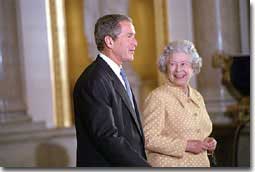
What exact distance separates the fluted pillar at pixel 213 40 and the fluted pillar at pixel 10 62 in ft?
3.65

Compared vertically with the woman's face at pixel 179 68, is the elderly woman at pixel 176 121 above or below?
below

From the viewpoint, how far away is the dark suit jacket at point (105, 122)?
1992 mm

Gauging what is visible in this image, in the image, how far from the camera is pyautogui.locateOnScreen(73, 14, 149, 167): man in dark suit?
1.99 metres

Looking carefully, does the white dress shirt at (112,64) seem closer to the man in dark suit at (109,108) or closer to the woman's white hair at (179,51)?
the man in dark suit at (109,108)

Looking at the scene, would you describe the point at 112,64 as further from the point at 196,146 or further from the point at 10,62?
the point at 10,62

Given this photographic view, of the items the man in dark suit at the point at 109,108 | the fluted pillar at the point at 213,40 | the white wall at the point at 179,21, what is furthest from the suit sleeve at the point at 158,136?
the white wall at the point at 179,21

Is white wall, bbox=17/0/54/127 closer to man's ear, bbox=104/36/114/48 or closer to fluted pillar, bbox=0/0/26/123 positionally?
fluted pillar, bbox=0/0/26/123

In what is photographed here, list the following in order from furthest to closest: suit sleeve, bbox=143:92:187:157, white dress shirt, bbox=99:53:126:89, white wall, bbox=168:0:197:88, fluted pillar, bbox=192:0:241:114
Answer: white wall, bbox=168:0:197:88, fluted pillar, bbox=192:0:241:114, suit sleeve, bbox=143:92:187:157, white dress shirt, bbox=99:53:126:89

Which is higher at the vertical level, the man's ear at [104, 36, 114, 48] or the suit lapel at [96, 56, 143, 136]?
the man's ear at [104, 36, 114, 48]

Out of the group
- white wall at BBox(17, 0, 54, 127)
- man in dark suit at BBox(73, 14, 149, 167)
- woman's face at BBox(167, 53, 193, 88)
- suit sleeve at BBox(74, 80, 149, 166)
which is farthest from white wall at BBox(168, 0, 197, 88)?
suit sleeve at BBox(74, 80, 149, 166)

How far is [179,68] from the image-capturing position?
89.0 inches

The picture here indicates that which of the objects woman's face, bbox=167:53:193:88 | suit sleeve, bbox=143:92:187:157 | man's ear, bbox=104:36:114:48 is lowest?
suit sleeve, bbox=143:92:187:157

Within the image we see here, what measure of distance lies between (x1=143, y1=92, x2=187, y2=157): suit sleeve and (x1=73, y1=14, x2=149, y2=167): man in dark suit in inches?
4.1

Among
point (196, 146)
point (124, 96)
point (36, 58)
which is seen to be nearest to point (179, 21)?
point (36, 58)
